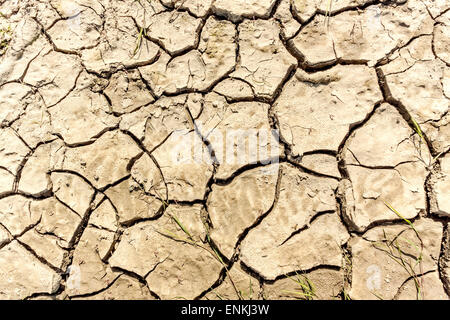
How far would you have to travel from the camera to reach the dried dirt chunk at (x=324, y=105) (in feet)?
6.38

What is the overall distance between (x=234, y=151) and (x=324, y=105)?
0.58 meters

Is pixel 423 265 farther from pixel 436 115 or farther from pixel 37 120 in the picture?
pixel 37 120

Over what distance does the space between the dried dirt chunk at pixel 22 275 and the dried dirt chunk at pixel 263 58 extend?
154 centimetres

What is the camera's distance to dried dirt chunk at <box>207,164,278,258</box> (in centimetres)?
185

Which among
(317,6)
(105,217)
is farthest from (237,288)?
(317,6)

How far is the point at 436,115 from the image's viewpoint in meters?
1.89

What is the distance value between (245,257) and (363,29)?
1509 mm

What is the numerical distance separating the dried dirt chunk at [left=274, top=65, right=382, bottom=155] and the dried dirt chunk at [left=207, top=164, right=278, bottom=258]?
0.84 ft

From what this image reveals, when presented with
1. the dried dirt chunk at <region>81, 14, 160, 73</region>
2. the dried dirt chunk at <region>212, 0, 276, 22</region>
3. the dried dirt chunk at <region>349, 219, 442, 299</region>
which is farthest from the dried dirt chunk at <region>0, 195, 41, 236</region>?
the dried dirt chunk at <region>349, 219, 442, 299</region>

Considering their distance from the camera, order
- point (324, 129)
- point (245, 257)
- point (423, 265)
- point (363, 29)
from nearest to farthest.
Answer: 1. point (423, 265)
2. point (245, 257)
3. point (324, 129)
4. point (363, 29)

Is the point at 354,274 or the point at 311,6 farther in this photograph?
the point at 311,6

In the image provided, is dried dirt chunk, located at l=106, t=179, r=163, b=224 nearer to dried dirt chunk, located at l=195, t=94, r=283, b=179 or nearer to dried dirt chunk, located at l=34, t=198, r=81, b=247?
dried dirt chunk, located at l=34, t=198, r=81, b=247
